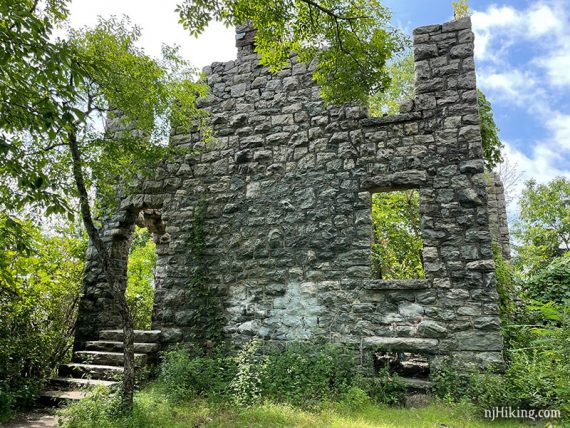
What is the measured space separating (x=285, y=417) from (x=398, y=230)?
23.7 feet

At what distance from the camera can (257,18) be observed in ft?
15.1

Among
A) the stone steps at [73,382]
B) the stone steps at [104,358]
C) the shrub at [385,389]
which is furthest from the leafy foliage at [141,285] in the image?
the shrub at [385,389]

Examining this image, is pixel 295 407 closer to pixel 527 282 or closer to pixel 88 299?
pixel 88 299

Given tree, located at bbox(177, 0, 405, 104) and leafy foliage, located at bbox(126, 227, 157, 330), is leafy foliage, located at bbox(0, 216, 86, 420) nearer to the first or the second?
leafy foliage, located at bbox(126, 227, 157, 330)

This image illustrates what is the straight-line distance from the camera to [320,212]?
20.8 feet

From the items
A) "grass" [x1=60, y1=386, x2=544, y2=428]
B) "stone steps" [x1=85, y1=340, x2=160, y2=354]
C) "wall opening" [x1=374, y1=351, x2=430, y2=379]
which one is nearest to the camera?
"grass" [x1=60, y1=386, x2=544, y2=428]

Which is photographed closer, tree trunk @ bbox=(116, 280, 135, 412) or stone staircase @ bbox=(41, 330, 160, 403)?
tree trunk @ bbox=(116, 280, 135, 412)

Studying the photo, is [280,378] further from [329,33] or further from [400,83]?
[400,83]

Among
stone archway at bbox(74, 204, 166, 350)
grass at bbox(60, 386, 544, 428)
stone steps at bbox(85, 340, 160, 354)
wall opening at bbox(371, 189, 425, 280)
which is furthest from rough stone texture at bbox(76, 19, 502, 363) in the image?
wall opening at bbox(371, 189, 425, 280)

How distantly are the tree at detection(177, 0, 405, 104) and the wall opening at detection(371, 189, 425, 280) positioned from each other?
20.2 feet

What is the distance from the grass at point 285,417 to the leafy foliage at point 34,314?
1.57m

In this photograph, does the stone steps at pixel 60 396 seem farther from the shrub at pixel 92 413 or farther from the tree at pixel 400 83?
the tree at pixel 400 83

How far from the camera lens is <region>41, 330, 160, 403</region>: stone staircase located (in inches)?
229

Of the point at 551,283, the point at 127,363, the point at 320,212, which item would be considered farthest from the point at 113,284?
the point at 551,283
